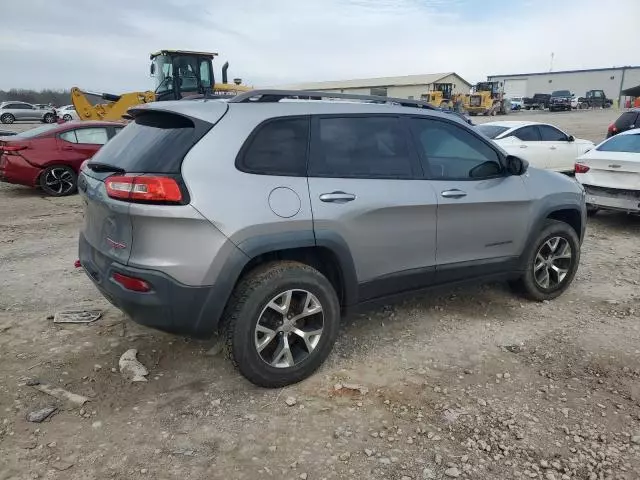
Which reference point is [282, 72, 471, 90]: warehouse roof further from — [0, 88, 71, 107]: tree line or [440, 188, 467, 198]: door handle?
[440, 188, 467, 198]: door handle

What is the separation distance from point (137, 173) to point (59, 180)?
27.4 feet

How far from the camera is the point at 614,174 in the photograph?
286 inches

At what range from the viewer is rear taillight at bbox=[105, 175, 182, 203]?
9.38 feet

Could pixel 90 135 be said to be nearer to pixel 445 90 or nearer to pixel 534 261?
pixel 534 261

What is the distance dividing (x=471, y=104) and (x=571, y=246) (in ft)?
144

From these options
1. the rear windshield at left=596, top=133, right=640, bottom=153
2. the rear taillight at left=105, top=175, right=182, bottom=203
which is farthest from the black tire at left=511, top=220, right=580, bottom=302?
the rear windshield at left=596, top=133, right=640, bottom=153

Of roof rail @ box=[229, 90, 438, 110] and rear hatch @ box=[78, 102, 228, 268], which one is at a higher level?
roof rail @ box=[229, 90, 438, 110]

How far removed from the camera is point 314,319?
11.3 ft

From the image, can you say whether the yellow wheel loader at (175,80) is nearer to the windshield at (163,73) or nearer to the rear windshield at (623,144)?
the windshield at (163,73)

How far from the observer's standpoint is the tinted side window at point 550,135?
37.4ft

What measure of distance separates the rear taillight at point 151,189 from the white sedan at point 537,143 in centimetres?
911


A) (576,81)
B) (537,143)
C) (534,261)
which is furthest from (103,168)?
(576,81)

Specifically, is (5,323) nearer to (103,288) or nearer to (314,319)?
(103,288)

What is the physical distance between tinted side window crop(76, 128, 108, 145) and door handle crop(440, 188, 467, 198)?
8.77m
